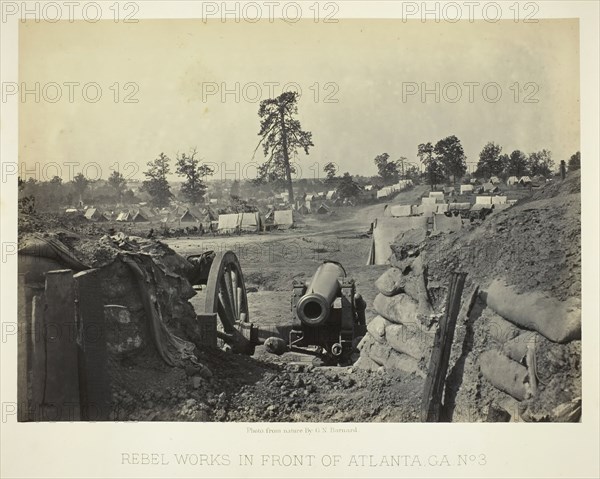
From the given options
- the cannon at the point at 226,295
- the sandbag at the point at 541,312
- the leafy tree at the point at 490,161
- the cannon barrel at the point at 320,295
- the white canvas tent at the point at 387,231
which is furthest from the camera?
the cannon barrel at the point at 320,295

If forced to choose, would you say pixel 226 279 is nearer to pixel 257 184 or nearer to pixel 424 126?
pixel 257 184

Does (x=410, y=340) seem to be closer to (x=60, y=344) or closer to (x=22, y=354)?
(x=60, y=344)

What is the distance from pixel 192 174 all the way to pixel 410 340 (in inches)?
97.9

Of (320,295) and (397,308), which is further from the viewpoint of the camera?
(320,295)

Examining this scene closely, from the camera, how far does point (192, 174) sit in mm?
5918

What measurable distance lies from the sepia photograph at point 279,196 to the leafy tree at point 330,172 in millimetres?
23

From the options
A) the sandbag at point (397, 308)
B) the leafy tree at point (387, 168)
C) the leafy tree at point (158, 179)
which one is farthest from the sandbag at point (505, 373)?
the leafy tree at point (158, 179)

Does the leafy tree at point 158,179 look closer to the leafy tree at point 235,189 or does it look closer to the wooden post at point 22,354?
the leafy tree at point 235,189

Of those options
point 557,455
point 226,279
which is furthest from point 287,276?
point 557,455

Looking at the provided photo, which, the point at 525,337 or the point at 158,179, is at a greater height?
the point at 158,179

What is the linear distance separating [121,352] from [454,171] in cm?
333

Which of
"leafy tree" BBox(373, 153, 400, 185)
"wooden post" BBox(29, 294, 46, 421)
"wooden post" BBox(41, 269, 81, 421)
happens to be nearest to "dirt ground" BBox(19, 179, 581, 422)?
"leafy tree" BBox(373, 153, 400, 185)

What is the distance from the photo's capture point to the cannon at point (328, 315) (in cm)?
661

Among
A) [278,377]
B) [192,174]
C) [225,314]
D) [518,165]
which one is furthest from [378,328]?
[192,174]
